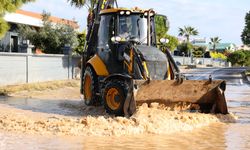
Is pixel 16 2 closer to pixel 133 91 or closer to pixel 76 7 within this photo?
pixel 133 91

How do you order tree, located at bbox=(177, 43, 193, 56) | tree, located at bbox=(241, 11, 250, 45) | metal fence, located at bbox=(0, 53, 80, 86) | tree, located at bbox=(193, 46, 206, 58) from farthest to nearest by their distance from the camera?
tree, located at bbox=(193, 46, 206, 58)
tree, located at bbox=(177, 43, 193, 56)
tree, located at bbox=(241, 11, 250, 45)
metal fence, located at bbox=(0, 53, 80, 86)

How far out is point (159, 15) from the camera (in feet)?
49.6

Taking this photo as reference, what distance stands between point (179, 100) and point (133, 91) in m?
1.43

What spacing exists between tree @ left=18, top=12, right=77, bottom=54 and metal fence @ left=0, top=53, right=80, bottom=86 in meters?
2.27

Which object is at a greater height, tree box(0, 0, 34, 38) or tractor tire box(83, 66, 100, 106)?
tree box(0, 0, 34, 38)

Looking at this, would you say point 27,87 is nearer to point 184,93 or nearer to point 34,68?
point 34,68

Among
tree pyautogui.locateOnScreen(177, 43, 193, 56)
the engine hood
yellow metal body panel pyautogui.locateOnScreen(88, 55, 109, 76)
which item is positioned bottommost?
yellow metal body panel pyautogui.locateOnScreen(88, 55, 109, 76)

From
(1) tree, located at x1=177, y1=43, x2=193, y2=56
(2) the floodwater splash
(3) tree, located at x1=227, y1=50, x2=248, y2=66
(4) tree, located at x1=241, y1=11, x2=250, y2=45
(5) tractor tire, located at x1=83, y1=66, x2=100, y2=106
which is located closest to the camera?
(2) the floodwater splash

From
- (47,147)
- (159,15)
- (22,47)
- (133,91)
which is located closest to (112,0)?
(159,15)

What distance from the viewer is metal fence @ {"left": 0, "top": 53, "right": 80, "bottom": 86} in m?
23.3

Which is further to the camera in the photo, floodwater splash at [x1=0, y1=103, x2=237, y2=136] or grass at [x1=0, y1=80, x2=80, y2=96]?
grass at [x1=0, y1=80, x2=80, y2=96]

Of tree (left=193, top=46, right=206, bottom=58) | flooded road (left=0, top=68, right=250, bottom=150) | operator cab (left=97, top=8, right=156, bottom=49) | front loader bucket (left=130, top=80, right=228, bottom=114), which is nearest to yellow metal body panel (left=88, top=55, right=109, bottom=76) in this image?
operator cab (left=97, top=8, right=156, bottom=49)

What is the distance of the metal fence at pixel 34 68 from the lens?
23.3 meters

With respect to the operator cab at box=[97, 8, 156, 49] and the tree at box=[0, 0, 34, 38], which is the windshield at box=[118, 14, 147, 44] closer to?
the operator cab at box=[97, 8, 156, 49]
